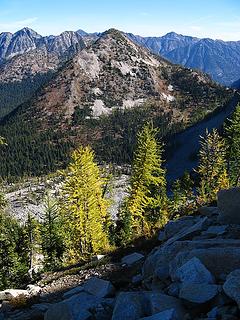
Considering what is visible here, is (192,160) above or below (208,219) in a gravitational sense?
below

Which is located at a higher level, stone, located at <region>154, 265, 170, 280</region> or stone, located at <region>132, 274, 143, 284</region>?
stone, located at <region>154, 265, 170, 280</region>

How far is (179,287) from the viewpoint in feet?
38.9

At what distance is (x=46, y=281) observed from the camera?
22203 mm

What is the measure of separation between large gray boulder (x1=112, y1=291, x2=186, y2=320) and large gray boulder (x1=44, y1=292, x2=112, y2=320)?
4.15ft

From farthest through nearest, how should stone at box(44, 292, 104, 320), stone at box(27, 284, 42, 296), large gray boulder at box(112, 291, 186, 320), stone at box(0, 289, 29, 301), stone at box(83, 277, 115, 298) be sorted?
stone at box(27, 284, 42, 296) → stone at box(0, 289, 29, 301) → stone at box(83, 277, 115, 298) → stone at box(44, 292, 104, 320) → large gray boulder at box(112, 291, 186, 320)

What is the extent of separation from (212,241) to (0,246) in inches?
1801

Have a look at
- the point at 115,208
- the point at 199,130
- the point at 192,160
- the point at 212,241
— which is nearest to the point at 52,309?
the point at 212,241

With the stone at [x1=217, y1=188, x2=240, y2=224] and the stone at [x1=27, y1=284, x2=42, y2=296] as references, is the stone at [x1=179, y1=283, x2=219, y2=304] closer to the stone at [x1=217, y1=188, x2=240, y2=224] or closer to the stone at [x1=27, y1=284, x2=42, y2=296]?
the stone at [x1=217, y1=188, x2=240, y2=224]

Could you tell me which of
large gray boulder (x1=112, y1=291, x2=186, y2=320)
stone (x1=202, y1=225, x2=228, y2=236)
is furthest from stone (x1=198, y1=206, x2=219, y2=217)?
large gray boulder (x1=112, y1=291, x2=186, y2=320)

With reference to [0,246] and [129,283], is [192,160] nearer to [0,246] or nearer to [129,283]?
[0,246]

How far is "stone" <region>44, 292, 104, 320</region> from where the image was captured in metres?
12.4

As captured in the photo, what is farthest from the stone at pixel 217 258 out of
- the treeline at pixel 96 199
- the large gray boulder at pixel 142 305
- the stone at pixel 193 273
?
the treeline at pixel 96 199

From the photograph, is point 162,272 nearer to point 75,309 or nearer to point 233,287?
point 75,309

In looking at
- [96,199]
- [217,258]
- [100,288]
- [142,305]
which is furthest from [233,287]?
[96,199]
